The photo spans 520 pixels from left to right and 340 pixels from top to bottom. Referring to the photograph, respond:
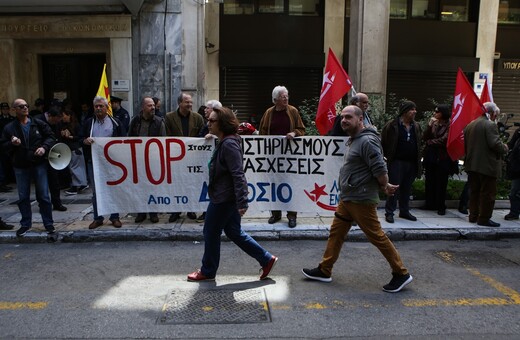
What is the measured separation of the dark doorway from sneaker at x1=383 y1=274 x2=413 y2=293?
9.96 m

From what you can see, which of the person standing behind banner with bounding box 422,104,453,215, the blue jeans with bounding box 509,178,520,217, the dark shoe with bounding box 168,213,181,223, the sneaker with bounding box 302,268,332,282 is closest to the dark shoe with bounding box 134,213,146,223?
the dark shoe with bounding box 168,213,181,223

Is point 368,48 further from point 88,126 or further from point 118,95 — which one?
→ point 88,126

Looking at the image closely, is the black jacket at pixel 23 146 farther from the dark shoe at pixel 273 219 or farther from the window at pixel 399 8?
the window at pixel 399 8

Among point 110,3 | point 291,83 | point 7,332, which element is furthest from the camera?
point 291,83

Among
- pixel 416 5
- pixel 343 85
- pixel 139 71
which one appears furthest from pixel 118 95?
pixel 416 5

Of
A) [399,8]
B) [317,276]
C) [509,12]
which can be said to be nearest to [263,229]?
[317,276]

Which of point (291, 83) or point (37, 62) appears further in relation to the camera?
point (291, 83)

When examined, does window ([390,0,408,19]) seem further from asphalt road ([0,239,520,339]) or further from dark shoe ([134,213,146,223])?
dark shoe ([134,213,146,223])

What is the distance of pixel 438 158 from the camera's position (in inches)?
314

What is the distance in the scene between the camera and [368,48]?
12.4m

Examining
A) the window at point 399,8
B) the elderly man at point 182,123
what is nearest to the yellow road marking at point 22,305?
the elderly man at point 182,123

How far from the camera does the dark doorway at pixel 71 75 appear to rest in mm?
12312

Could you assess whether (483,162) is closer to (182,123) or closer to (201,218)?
(201,218)

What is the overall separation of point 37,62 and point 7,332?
9.46 m
